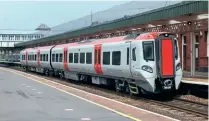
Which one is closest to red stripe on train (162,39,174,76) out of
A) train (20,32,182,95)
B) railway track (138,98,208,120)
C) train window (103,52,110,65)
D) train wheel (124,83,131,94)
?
train (20,32,182,95)

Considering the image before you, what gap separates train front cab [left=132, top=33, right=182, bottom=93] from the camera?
16.2m

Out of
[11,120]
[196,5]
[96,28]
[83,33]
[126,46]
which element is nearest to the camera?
[11,120]

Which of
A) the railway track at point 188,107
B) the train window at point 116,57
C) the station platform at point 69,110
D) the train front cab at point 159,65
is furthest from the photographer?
the train window at point 116,57

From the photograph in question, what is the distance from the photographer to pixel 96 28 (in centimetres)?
3656

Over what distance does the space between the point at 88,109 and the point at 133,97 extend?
211 inches

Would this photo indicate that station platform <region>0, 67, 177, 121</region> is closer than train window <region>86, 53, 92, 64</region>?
Yes

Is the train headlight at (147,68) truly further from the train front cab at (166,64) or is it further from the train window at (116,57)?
the train window at (116,57)

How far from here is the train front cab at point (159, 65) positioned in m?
16.2

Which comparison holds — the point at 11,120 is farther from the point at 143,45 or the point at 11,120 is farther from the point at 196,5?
the point at 196,5

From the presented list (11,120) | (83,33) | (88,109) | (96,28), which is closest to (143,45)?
(88,109)

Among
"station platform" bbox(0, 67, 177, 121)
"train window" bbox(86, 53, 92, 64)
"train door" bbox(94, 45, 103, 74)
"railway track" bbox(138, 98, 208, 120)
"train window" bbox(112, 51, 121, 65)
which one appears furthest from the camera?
"train window" bbox(86, 53, 92, 64)

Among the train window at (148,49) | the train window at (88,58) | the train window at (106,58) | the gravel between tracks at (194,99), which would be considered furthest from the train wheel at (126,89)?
the train window at (88,58)

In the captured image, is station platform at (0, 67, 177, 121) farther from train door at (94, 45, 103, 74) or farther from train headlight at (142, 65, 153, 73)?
train door at (94, 45, 103, 74)

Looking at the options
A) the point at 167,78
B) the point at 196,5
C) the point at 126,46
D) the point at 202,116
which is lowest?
the point at 202,116
